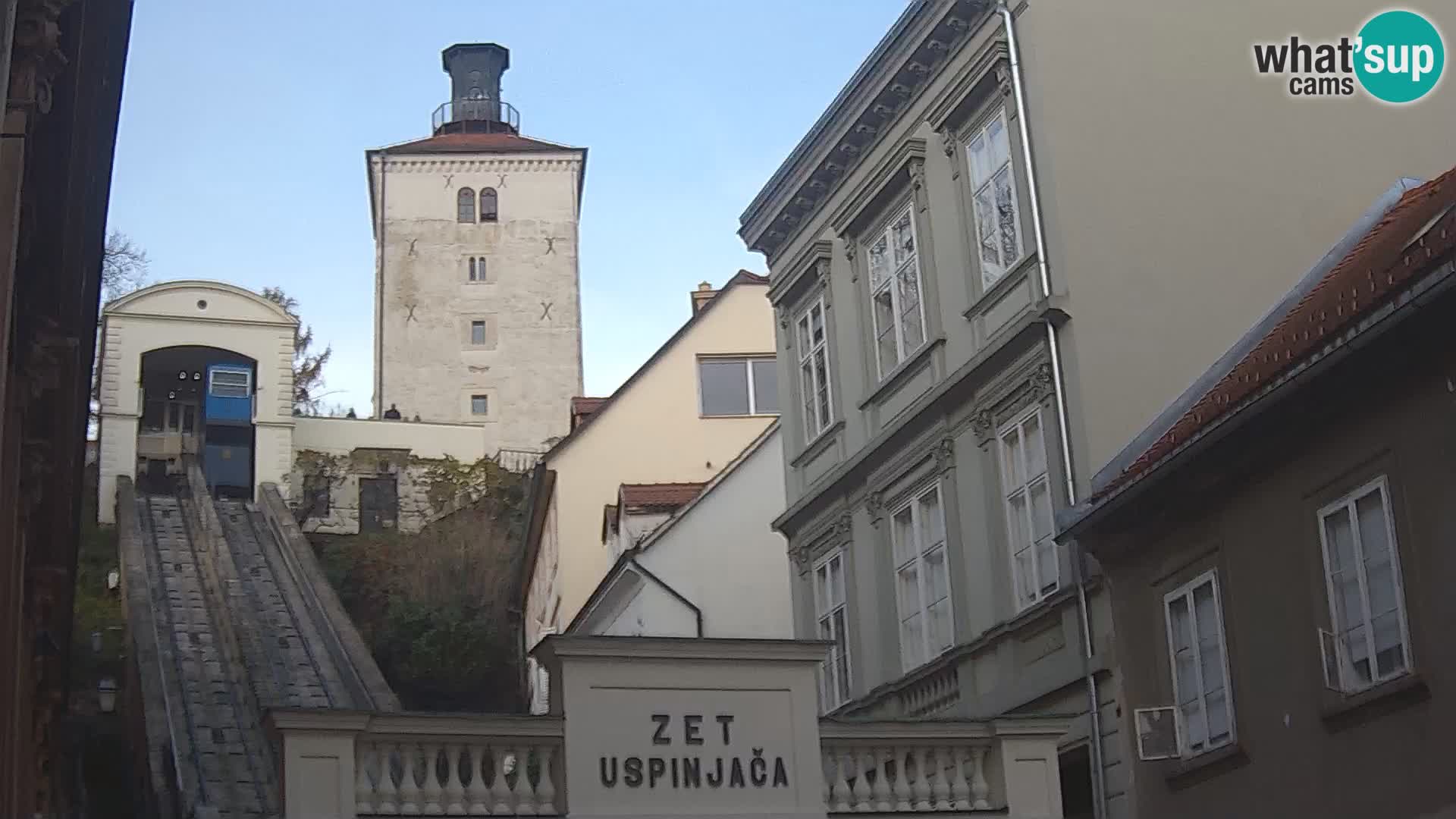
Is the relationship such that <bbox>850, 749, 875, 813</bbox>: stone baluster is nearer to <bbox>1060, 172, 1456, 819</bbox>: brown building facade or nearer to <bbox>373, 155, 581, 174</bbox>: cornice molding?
<bbox>1060, 172, 1456, 819</bbox>: brown building facade

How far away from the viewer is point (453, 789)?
13969mm

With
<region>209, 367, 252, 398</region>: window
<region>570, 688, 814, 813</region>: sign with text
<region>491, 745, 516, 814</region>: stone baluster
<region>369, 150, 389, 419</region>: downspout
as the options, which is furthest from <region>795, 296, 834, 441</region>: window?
<region>369, 150, 389, 419</region>: downspout

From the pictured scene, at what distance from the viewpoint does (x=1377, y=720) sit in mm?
14297

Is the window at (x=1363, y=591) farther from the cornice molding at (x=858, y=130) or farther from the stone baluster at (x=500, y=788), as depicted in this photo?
the cornice molding at (x=858, y=130)

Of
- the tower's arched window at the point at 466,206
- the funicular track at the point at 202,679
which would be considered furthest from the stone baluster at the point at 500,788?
the tower's arched window at the point at 466,206

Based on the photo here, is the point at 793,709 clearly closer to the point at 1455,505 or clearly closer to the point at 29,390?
the point at 1455,505

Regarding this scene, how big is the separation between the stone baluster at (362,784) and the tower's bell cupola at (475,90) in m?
79.6

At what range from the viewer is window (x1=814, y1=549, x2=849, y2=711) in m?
24.8

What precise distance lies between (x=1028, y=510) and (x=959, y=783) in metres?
4.77

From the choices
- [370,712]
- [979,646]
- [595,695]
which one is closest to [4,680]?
[370,712]

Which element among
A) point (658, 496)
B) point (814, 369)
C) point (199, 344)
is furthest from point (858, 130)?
point (199, 344)

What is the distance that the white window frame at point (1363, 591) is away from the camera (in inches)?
552

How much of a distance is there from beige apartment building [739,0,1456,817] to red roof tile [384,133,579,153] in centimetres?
6224

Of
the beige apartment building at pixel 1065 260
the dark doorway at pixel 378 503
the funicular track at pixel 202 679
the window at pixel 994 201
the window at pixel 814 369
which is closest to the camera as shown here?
the beige apartment building at pixel 1065 260
